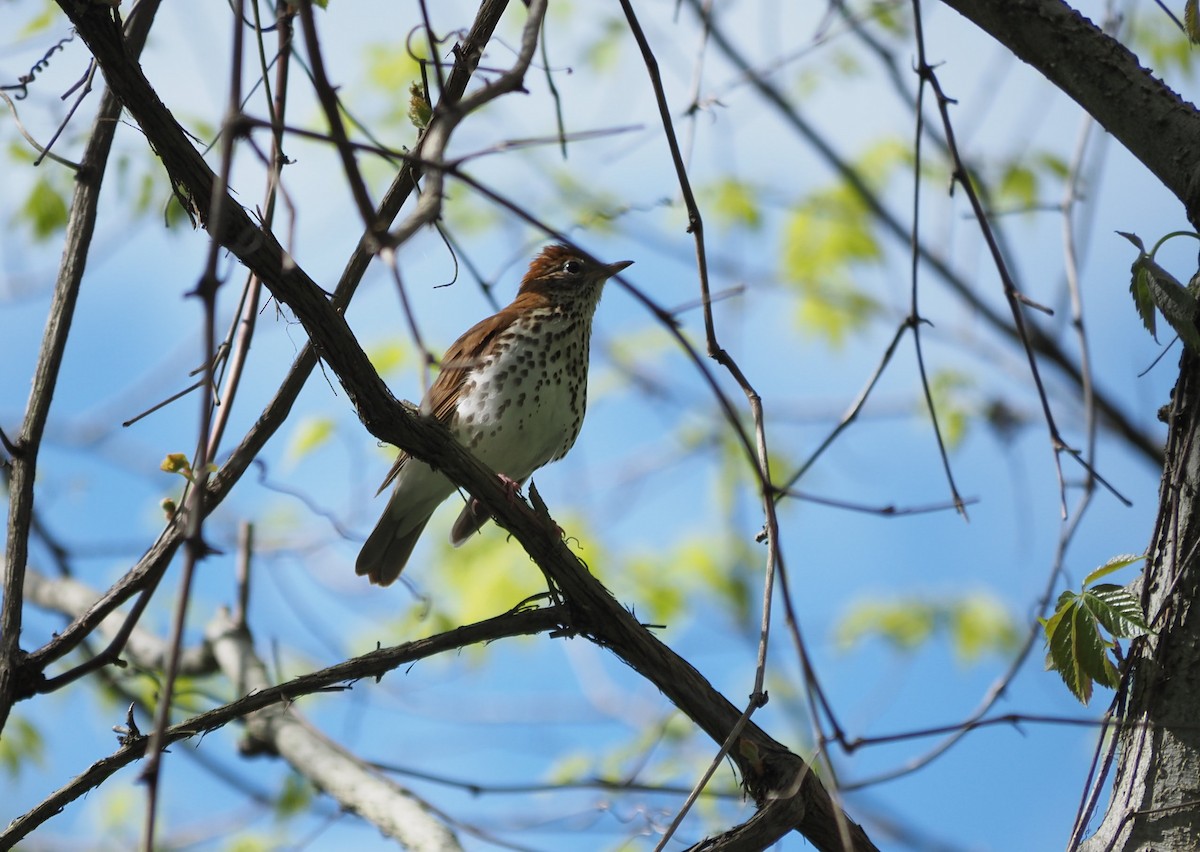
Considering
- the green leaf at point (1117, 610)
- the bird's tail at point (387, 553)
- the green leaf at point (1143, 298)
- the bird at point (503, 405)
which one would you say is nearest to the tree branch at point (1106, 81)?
the green leaf at point (1143, 298)

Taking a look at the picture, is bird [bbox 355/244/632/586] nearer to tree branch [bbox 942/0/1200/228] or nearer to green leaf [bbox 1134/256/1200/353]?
tree branch [bbox 942/0/1200/228]

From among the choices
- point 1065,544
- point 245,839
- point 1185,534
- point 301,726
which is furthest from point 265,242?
point 245,839

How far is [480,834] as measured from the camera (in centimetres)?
333

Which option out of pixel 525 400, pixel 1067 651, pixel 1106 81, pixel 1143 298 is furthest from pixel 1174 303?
pixel 525 400

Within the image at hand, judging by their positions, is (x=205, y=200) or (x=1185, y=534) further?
(x=1185, y=534)

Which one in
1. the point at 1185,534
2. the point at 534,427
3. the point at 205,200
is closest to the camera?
the point at 205,200

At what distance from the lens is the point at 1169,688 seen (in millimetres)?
2652

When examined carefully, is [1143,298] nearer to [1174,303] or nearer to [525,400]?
[1174,303]

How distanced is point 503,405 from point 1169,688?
2.59 m

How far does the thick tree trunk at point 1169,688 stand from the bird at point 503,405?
222 centimetres

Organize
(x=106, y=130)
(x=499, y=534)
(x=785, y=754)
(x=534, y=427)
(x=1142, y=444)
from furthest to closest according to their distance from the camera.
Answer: (x=499, y=534), (x=1142, y=444), (x=534, y=427), (x=106, y=130), (x=785, y=754)

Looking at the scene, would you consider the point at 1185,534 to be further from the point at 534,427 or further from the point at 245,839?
the point at 245,839

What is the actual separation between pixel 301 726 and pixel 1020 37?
3.64 m

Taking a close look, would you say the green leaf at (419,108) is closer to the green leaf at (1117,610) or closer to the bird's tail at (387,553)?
the green leaf at (1117,610)
